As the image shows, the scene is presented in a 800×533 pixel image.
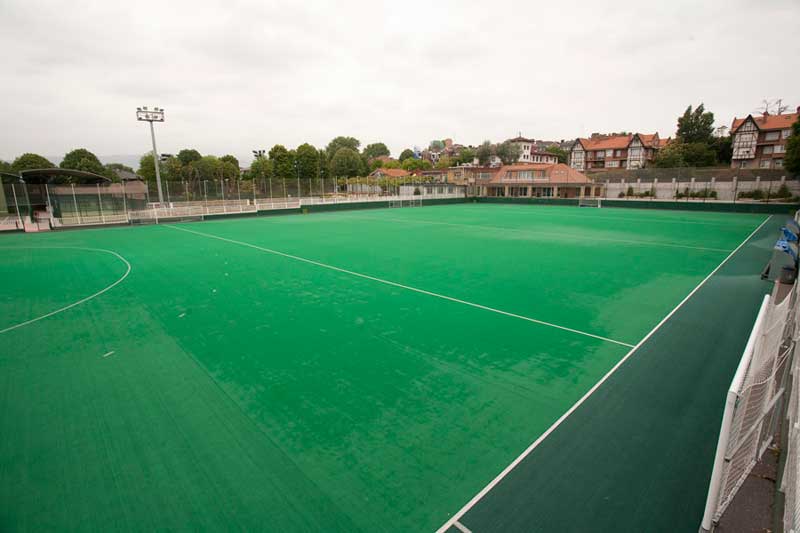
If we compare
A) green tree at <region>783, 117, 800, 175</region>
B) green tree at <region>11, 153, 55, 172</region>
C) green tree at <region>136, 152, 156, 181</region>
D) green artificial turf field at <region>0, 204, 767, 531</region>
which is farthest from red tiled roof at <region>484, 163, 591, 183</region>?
green tree at <region>11, 153, 55, 172</region>

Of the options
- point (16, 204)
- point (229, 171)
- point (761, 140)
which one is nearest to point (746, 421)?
point (16, 204)

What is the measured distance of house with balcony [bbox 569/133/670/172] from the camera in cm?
7088

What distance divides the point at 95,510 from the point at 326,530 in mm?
2080

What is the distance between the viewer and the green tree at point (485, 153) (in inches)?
3509

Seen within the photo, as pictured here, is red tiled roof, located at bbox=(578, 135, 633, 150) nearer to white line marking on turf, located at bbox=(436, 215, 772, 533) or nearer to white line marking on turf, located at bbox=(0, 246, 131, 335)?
white line marking on turf, located at bbox=(436, 215, 772, 533)

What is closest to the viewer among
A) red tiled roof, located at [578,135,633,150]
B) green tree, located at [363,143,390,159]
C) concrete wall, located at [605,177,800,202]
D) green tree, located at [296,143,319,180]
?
concrete wall, located at [605,177,800,202]

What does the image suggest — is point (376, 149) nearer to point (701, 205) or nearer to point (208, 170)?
point (208, 170)

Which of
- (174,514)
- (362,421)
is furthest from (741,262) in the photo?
(174,514)

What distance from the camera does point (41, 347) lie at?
6.95 m

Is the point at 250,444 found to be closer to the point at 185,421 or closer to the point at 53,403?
the point at 185,421

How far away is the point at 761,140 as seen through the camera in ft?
192

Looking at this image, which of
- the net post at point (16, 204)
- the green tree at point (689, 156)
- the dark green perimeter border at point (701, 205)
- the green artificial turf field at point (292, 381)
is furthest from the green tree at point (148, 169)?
the green tree at point (689, 156)

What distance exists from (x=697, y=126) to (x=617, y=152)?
12401 mm

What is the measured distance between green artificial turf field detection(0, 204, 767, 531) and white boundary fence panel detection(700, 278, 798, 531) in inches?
66.8
